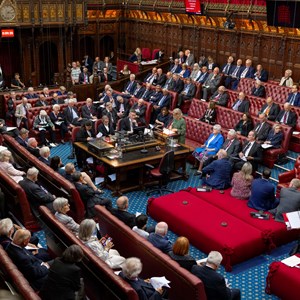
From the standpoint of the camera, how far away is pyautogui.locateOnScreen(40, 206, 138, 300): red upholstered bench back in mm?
4461

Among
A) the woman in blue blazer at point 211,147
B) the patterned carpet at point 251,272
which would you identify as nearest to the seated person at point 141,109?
the woman in blue blazer at point 211,147

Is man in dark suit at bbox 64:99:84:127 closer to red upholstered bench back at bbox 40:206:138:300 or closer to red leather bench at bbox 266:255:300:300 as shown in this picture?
red upholstered bench back at bbox 40:206:138:300

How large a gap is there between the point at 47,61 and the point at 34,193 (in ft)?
42.7

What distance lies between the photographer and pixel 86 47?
21516 mm

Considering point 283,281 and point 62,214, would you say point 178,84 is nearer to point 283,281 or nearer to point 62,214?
point 62,214

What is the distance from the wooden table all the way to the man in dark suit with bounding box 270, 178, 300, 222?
2.92 m

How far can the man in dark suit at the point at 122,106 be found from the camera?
13.1 metres

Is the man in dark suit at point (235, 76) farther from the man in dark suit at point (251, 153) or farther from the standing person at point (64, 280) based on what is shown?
the standing person at point (64, 280)

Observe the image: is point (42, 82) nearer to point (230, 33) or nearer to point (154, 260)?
point (230, 33)

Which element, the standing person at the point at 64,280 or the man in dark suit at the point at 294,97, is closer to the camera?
the standing person at the point at 64,280

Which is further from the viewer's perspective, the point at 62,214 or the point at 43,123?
the point at 43,123

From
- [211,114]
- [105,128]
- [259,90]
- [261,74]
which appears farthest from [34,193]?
[261,74]

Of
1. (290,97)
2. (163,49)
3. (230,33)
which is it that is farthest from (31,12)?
(290,97)

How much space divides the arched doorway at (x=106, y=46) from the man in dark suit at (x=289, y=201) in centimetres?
1605
